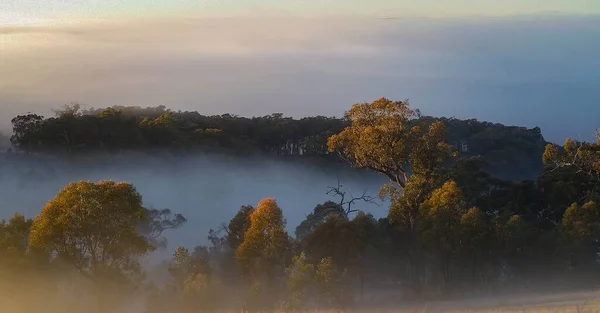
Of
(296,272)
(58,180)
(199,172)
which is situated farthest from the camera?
(199,172)

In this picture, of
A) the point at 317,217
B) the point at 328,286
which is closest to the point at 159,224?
the point at 317,217

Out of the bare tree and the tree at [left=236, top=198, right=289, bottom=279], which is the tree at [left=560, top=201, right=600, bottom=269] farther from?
the bare tree

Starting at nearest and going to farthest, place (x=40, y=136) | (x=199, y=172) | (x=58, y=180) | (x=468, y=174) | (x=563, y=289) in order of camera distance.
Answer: (x=563, y=289)
(x=468, y=174)
(x=40, y=136)
(x=58, y=180)
(x=199, y=172)

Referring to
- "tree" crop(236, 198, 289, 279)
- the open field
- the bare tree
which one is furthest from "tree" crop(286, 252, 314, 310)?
the bare tree

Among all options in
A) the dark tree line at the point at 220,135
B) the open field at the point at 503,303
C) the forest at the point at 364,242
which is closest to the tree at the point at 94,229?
the forest at the point at 364,242

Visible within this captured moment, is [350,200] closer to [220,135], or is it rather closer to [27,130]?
[220,135]

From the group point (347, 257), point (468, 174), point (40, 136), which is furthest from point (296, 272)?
point (40, 136)

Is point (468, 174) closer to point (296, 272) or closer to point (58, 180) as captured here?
point (296, 272)

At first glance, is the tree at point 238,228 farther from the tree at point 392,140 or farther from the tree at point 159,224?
the tree at point 159,224
